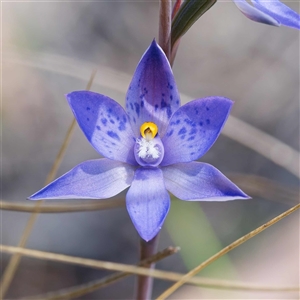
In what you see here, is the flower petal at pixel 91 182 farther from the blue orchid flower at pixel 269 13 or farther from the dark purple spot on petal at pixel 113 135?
the blue orchid flower at pixel 269 13

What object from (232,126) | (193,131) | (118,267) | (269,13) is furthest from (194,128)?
(232,126)

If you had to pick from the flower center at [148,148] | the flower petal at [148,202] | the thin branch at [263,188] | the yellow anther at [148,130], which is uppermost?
the thin branch at [263,188]

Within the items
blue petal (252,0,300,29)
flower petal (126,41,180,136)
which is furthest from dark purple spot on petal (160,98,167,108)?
blue petal (252,0,300,29)

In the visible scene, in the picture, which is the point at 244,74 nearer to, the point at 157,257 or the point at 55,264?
the point at 55,264

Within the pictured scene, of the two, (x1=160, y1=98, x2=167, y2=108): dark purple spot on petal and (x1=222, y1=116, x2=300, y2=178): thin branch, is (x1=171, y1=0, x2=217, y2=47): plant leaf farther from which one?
(x1=222, y1=116, x2=300, y2=178): thin branch

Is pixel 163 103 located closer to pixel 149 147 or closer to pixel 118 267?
pixel 149 147

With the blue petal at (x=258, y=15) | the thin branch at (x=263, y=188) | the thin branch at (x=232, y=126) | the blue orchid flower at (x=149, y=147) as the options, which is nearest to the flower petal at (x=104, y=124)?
the blue orchid flower at (x=149, y=147)

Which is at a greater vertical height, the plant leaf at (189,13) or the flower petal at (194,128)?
the plant leaf at (189,13)
